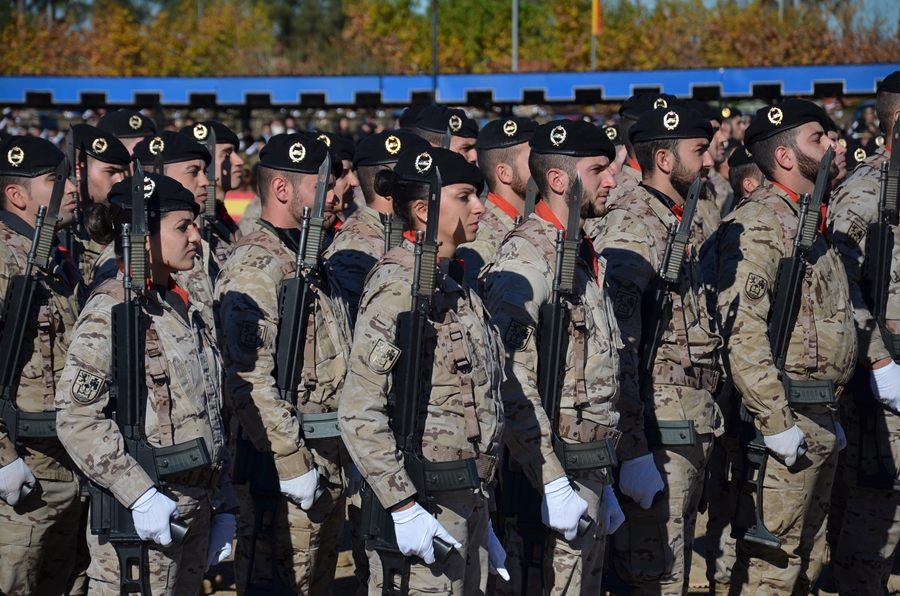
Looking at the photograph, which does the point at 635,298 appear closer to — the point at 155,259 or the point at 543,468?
the point at 543,468

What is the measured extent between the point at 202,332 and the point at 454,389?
3.59 feet

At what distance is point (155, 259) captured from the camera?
4023mm

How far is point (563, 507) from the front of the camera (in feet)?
13.0

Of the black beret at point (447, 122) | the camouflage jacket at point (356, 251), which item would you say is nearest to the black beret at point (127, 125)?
the black beret at point (447, 122)

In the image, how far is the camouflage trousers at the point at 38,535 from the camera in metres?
4.79

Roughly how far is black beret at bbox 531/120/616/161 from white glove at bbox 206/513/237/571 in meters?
1.97

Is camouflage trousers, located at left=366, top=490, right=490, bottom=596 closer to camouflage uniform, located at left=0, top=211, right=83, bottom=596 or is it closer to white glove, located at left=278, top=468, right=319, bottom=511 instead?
white glove, located at left=278, top=468, right=319, bottom=511

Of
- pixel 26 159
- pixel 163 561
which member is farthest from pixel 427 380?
pixel 26 159

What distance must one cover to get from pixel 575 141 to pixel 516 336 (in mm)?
883

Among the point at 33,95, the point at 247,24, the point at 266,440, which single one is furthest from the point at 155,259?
the point at 247,24

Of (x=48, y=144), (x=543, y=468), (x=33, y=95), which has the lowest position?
(x=543, y=468)

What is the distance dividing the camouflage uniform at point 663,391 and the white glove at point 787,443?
0.26m

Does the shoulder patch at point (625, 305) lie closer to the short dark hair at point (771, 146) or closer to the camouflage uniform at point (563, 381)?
the camouflage uniform at point (563, 381)

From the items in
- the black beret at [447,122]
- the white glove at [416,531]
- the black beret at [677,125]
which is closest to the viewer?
the white glove at [416,531]
